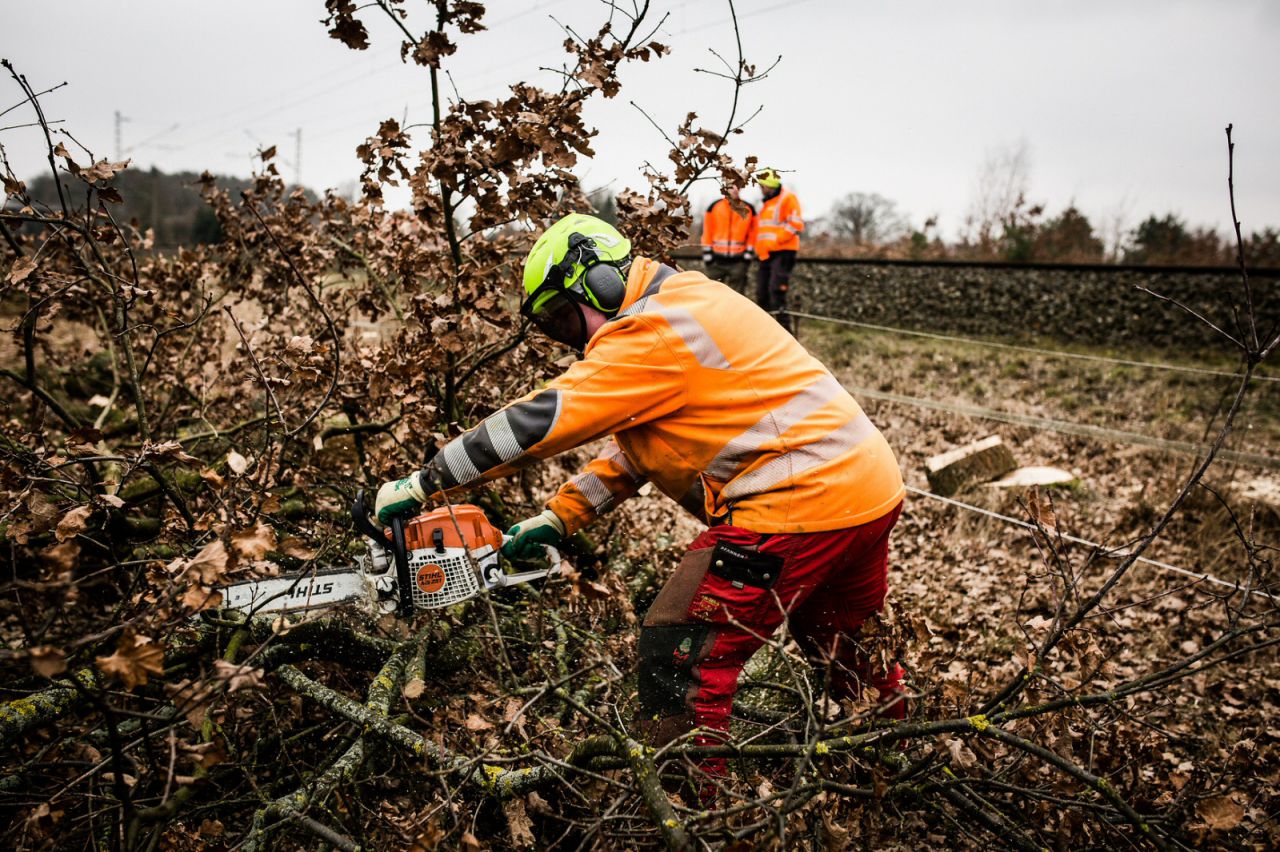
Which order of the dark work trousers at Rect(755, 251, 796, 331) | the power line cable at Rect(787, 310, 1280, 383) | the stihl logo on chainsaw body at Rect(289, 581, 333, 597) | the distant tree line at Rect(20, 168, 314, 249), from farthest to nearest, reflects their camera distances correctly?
the distant tree line at Rect(20, 168, 314, 249) → the dark work trousers at Rect(755, 251, 796, 331) → the power line cable at Rect(787, 310, 1280, 383) → the stihl logo on chainsaw body at Rect(289, 581, 333, 597)

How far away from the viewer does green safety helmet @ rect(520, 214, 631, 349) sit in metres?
2.47

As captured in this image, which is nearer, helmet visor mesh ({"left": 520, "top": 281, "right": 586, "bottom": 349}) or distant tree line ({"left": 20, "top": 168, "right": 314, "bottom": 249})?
helmet visor mesh ({"left": 520, "top": 281, "right": 586, "bottom": 349})

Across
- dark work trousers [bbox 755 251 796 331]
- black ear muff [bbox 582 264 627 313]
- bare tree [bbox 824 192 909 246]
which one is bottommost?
black ear muff [bbox 582 264 627 313]

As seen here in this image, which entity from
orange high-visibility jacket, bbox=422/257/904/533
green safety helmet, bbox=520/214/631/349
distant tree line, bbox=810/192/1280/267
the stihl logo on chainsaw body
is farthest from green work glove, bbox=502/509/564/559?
distant tree line, bbox=810/192/1280/267

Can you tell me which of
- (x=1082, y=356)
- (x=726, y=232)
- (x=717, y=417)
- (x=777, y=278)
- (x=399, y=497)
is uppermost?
(x=726, y=232)

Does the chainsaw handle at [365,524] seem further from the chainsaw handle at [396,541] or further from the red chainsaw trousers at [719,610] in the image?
the red chainsaw trousers at [719,610]

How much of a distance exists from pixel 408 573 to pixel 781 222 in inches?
309

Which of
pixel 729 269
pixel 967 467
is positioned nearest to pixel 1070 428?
pixel 967 467

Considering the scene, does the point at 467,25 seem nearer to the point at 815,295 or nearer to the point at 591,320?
the point at 591,320

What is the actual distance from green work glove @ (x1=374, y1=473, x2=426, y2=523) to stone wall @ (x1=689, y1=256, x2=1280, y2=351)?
10.7 m

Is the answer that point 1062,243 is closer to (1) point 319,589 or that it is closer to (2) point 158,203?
(1) point 319,589

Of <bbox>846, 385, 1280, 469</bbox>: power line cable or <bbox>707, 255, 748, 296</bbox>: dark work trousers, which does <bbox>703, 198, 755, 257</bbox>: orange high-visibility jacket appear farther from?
<bbox>846, 385, 1280, 469</bbox>: power line cable

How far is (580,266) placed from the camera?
248cm

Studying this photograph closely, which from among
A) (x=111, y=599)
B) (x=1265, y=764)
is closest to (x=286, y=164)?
(x=111, y=599)
